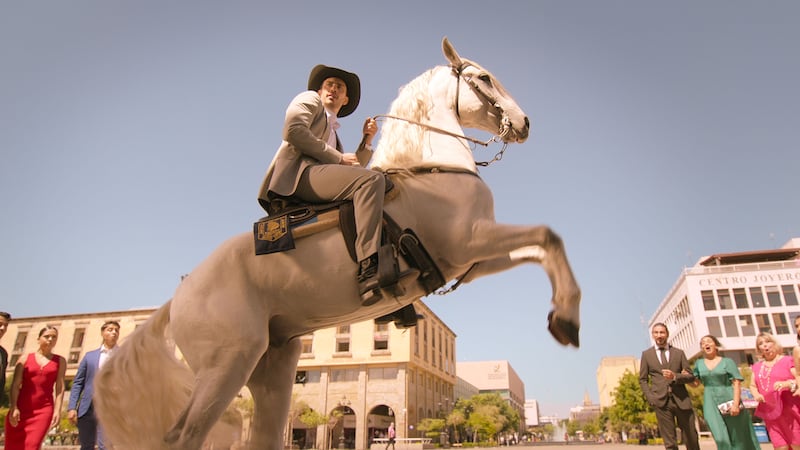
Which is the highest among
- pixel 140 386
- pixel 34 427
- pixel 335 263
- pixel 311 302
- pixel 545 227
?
pixel 545 227

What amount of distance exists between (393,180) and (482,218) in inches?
27.1

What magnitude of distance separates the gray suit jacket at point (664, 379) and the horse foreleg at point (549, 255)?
214 inches

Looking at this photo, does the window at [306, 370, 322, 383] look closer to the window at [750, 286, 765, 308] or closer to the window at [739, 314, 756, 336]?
the window at [739, 314, 756, 336]

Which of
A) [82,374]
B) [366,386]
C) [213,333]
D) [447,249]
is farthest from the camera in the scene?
[366,386]

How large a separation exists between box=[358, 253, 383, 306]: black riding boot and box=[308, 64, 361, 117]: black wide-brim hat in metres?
1.64

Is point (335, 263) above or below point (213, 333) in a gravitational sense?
above

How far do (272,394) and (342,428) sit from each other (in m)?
61.0

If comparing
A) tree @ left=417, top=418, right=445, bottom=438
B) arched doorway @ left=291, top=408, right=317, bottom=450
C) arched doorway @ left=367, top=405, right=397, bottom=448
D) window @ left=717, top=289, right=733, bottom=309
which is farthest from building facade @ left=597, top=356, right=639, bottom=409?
arched doorway @ left=291, top=408, right=317, bottom=450

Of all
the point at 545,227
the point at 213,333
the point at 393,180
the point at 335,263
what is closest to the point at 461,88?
the point at 393,180

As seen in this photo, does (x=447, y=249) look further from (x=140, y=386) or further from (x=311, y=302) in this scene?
(x=140, y=386)

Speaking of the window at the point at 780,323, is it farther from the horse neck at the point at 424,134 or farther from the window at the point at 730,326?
the horse neck at the point at 424,134

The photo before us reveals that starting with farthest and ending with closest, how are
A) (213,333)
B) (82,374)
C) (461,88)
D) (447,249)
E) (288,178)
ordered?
1. (82,374)
2. (461,88)
3. (288,178)
4. (447,249)
5. (213,333)

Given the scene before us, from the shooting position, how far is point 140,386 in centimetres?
308

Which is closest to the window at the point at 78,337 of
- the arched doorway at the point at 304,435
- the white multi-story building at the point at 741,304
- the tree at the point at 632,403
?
the arched doorway at the point at 304,435
